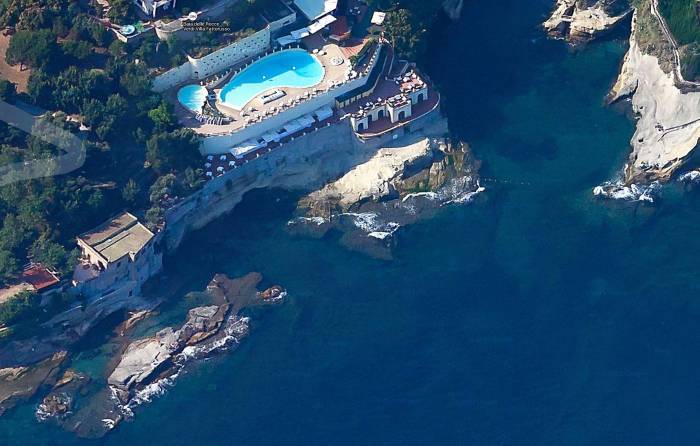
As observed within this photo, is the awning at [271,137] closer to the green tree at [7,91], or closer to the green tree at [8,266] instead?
the green tree at [7,91]

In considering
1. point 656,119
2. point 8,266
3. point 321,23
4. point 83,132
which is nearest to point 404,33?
point 321,23

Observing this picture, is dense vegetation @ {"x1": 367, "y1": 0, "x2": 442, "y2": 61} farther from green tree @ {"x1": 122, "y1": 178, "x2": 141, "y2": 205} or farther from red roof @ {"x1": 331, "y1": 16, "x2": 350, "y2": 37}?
green tree @ {"x1": 122, "y1": 178, "x2": 141, "y2": 205}

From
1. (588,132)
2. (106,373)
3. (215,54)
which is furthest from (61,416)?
(588,132)

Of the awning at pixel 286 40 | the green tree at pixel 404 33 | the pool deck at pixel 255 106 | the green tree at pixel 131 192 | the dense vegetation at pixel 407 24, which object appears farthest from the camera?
the awning at pixel 286 40

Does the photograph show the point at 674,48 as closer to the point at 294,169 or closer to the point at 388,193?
the point at 388,193

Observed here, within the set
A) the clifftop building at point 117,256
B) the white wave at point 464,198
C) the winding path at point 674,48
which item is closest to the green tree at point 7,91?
the clifftop building at point 117,256

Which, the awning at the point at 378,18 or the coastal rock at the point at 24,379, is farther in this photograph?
the awning at the point at 378,18

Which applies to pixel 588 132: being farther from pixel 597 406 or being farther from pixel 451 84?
pixel 597 406
